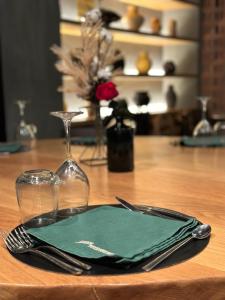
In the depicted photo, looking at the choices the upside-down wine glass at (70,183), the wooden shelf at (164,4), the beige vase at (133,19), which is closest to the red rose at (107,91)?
the upside-down wine glass at (70,183)

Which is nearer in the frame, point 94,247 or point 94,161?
point 94,247

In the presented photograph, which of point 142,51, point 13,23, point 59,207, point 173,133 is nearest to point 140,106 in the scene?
point 173,133

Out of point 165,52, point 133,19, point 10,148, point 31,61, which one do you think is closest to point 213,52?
point 165,52

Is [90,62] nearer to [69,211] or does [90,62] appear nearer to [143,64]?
[69,211]

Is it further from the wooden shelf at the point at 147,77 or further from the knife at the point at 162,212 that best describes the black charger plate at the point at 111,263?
the wooden shelf at the point at 147,77

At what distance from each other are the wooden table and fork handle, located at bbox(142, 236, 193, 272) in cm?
2

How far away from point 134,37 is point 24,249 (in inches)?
147

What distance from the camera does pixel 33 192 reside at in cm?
90

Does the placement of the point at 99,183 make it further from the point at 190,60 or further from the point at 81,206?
the point at 190,60

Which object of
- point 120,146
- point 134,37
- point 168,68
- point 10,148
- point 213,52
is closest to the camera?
point 120,146

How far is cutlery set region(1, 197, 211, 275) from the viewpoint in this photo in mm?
665

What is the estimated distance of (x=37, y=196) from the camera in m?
0.92

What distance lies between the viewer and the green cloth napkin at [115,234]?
70 centimetres

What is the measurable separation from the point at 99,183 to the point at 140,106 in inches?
121
